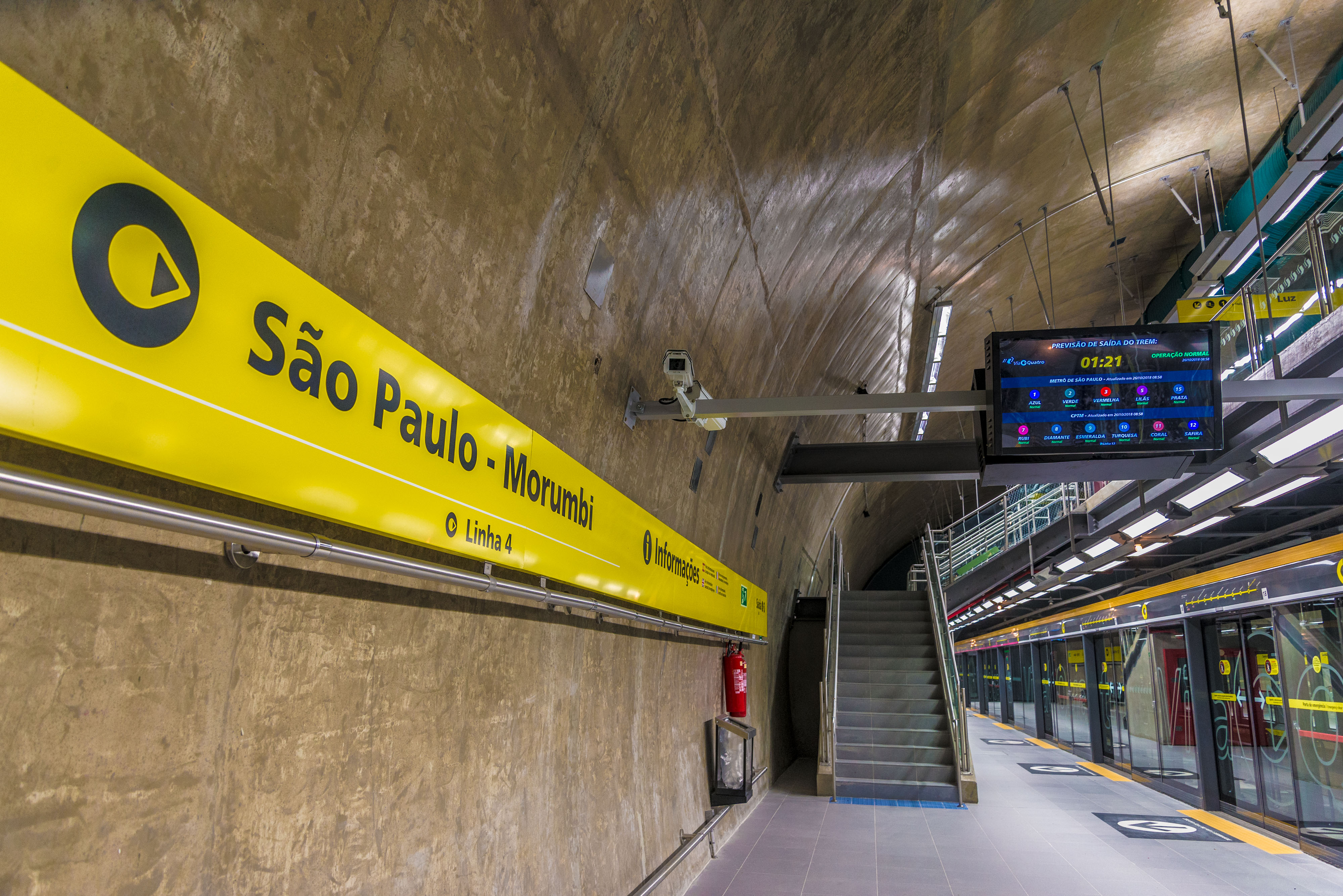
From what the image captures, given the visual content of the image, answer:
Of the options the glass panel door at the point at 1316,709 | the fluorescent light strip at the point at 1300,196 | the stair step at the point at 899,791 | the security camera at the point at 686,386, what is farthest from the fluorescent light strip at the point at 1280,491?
the stair step at the point at 899,791

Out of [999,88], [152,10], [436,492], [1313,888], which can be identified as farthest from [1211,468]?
[152,10]

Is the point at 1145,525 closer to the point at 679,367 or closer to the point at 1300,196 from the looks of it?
the point at 1300,196

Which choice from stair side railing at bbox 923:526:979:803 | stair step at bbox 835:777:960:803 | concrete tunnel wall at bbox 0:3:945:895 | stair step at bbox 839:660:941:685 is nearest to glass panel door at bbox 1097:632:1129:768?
stair side railing at bbox 923:526:979:803

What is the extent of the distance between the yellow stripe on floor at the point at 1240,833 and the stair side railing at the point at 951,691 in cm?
232

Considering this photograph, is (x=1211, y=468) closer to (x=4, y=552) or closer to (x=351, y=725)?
(x=351, y=725)

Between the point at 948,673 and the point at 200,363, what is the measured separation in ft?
37.6

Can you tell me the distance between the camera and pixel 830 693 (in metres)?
10.7

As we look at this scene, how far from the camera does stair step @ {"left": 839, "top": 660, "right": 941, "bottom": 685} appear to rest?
1195 centimetres

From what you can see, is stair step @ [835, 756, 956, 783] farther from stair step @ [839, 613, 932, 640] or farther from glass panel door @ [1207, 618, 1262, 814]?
stair step @ [839, 613, 932, 640]

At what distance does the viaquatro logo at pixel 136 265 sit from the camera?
138cm

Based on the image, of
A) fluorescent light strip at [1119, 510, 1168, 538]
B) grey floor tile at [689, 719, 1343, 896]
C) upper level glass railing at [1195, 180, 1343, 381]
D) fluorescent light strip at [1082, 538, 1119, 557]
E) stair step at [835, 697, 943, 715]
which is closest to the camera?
upper level glass railing at [1195, 180, 1343, 381]

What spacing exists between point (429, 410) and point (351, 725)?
92 centimetres

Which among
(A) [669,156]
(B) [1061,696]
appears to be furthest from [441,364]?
(B) [1061,696]

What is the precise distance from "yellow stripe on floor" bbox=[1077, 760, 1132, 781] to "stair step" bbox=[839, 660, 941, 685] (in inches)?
122
